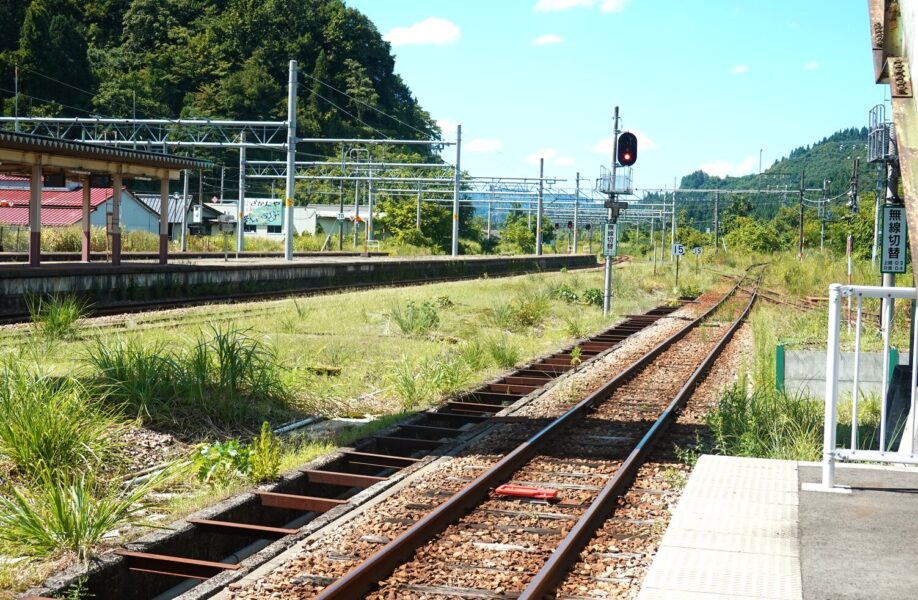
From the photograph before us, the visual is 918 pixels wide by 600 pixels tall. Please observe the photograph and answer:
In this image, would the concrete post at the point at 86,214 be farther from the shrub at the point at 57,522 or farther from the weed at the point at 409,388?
the shrub at the point at 57,522

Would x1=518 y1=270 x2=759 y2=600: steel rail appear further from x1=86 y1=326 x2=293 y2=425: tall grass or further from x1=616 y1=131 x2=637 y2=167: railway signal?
x1=616 y1=131 x2=637 y2=167: railway signal

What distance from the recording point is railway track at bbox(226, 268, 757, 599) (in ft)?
19.5

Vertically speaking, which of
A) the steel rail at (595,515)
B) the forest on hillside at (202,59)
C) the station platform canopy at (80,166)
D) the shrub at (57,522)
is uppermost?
the forest on hillside at (202,59)

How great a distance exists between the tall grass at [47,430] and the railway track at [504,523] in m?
2.61

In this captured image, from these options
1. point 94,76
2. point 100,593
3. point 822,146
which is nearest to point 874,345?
point 100,593

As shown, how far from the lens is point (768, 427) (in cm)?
997

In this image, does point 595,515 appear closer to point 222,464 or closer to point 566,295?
point 222,464

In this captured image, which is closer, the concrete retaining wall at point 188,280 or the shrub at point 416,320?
the shrub at point 416,320

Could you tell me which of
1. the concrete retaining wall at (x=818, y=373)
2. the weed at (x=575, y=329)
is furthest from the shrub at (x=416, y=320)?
the concrete retaining wall at (x=818, y=373)

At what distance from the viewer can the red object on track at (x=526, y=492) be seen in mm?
8125

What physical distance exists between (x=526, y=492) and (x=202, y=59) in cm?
9070

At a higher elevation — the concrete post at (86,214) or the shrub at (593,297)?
the concrete post at (86,214)

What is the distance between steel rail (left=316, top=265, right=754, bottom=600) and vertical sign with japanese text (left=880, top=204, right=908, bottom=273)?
6.34 m

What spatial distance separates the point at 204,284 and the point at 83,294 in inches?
205
